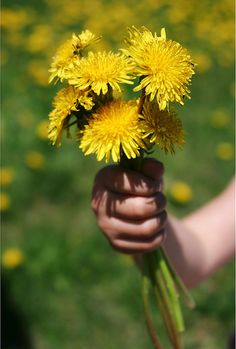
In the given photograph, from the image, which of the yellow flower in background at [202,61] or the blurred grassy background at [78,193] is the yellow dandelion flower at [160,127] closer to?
the blurred grassy background at [78,193]

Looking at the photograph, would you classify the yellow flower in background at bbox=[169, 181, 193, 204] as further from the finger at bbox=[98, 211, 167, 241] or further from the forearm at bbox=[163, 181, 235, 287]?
the finger at bbox=[98, 211, 167, 241]

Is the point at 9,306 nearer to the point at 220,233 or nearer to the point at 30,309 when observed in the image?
the point at 30,309

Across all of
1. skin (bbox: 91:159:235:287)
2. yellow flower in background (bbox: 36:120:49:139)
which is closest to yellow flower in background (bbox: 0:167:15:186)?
yellow flower in background (bbox: 36:120:49:139)

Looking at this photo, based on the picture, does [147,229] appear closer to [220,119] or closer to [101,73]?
[101,73]

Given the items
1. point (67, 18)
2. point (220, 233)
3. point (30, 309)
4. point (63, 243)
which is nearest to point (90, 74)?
point (220, 233)

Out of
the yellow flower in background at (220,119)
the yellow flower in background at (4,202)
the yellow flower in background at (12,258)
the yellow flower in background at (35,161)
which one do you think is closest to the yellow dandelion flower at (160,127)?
the yellow flower in background at (12,258)
